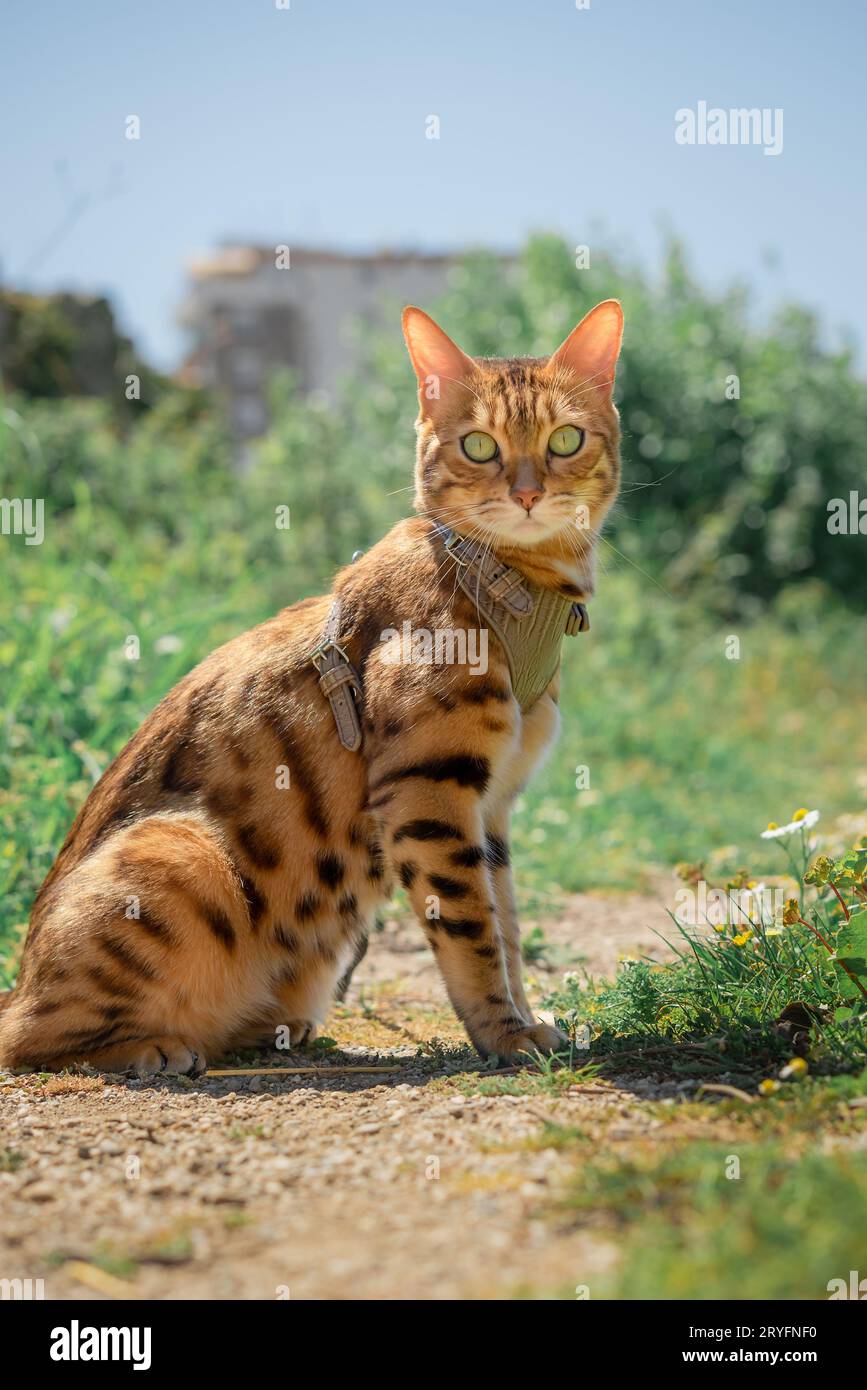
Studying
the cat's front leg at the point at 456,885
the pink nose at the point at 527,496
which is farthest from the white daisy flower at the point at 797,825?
the pink nose at the point at 527,496

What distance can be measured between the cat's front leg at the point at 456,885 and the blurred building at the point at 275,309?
106 feet

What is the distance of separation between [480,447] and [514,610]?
0.47 m

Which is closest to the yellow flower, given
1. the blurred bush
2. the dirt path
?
the dirt path

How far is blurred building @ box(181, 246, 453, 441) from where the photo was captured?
3466 cm

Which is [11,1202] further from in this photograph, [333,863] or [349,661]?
[349,661]

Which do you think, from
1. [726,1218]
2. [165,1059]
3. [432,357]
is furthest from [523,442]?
[726,1218]

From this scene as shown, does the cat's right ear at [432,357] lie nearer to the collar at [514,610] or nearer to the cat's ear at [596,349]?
the cat's ear at [596,349]

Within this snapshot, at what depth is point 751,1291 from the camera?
5.89 ft

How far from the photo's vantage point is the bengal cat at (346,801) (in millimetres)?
3281

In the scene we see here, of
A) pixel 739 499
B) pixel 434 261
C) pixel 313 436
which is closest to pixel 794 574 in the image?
pixel 739 499

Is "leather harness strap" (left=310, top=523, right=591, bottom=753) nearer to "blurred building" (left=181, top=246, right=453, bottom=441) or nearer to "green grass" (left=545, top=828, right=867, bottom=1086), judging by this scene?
"green grass" (left=545, top=828, right=867, bottom=1086)

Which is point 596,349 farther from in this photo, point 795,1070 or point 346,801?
point 795,1070

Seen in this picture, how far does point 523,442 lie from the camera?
3.47 meters

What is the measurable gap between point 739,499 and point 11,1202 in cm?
1104
